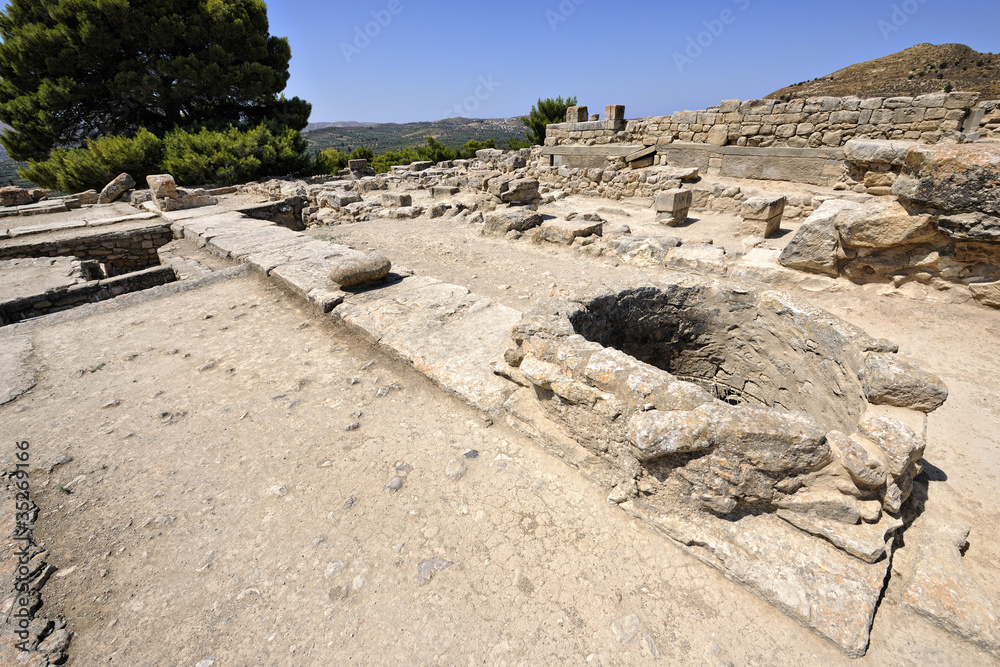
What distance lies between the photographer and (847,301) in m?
4.77

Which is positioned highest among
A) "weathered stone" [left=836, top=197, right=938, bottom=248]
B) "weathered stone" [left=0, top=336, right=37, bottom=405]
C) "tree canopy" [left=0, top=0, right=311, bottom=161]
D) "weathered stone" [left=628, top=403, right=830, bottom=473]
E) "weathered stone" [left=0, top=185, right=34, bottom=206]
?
"tree canopy" [left=0, top=0, right=311, bottom=161]

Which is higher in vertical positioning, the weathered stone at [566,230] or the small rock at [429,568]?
the weathered stone at [566,230]

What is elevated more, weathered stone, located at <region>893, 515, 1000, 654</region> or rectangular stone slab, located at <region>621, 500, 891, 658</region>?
rectangular stone slab, located at <region>621, 500, 891, 658</region>

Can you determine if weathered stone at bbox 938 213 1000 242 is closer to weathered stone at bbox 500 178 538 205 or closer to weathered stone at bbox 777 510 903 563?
weathered stone at bbox 777 510 903 563

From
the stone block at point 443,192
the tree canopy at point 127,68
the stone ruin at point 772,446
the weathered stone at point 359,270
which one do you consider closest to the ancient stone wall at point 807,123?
the stone block at point 443,192

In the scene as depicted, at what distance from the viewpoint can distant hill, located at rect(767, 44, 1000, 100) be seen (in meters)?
27.1

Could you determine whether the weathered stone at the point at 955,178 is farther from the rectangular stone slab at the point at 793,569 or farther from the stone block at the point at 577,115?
the stone block at the point at 577,115

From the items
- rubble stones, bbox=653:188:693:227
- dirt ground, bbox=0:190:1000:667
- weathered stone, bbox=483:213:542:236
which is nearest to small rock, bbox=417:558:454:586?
dirt ground, bbox=0:190:1000:667

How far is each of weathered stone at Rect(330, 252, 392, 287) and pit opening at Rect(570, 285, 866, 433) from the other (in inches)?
104

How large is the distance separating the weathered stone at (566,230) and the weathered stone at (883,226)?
11.2ft

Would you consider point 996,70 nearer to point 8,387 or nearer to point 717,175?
point 717,175

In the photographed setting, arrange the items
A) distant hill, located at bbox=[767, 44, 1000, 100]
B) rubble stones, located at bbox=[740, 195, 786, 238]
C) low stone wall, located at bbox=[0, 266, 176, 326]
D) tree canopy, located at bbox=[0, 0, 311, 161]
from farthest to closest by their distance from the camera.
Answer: distant hill, located at bbox=[767, 44, 1000, 100], tree canopy, located at bbox=[0, 0, 311, 161], rubble stones, located at bbox=[740, 195, 786, 238], low stone wall, located at bbox=[0, 266, 176, 326]

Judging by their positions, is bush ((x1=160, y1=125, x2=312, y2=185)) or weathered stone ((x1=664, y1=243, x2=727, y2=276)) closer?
weathered stone ((x1=664, y1=243, x2=727, y2=276))

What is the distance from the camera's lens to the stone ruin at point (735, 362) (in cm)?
183
